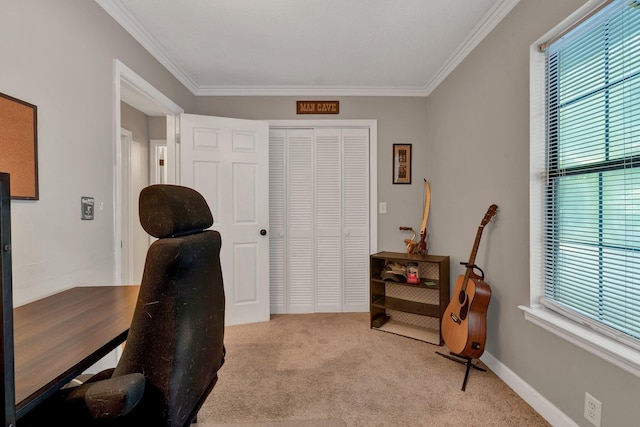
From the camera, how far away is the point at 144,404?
79 cm

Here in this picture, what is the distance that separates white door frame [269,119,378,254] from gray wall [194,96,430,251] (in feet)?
0.15

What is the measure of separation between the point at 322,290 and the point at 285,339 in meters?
0.78

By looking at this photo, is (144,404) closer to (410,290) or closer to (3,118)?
(3,118)

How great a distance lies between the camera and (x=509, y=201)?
183 centimetres

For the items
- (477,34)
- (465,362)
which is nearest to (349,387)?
(465,362)

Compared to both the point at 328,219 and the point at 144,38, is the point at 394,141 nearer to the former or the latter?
the point at 328,219

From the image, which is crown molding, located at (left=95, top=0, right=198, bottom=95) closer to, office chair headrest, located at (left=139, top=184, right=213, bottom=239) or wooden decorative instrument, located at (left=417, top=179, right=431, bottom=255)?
office chair headrest, located at (left=139, top=184, right=213, bottom=239)

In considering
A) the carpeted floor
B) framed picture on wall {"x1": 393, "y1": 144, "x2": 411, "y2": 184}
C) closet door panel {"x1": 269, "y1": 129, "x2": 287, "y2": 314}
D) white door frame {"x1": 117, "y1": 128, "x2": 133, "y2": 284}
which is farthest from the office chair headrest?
white door frame {"x1": 117, "y1": 128, "x2": 133, "y2": 284}

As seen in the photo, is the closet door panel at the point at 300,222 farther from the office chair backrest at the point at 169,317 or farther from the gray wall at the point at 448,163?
the office chair backrest at the point at 169,317

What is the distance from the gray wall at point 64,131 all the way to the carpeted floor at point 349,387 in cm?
113

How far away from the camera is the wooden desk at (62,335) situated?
685mm

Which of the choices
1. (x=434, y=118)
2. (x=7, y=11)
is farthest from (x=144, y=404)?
(x=434, y=118)

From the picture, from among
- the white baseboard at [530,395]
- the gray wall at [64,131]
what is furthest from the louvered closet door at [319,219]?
the gray wall at [64,131]

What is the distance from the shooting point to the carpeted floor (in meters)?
1.59
